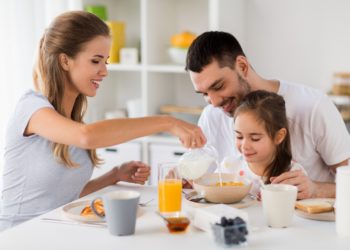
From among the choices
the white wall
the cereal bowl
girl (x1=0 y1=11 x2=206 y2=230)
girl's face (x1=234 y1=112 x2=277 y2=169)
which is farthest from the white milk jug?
the white wall

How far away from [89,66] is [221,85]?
1.67 ft

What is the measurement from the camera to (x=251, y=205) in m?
1.82

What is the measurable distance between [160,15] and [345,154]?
197 centimetres

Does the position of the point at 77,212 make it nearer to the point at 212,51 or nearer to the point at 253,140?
the point at 253,140

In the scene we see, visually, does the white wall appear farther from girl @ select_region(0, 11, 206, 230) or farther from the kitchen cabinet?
girl @ select_region(0, 11, 206, 230)

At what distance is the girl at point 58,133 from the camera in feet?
6.45

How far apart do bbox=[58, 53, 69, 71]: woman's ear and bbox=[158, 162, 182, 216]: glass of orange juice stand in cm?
65

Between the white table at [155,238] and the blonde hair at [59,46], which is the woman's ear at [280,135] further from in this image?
the blonde hair at [59,46]

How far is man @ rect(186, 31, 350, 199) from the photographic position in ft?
7.22

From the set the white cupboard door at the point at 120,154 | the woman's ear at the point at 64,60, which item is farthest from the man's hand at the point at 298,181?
the white cupboard door at the point at 120,154

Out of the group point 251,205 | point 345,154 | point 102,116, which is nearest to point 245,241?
point 251,205

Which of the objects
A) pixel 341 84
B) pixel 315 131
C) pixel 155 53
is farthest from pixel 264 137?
pixel 155 53

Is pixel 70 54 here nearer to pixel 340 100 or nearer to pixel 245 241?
pixel 245 241

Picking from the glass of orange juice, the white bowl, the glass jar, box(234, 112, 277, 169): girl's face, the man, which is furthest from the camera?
the white bowl
